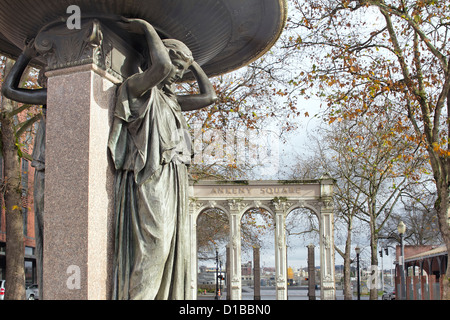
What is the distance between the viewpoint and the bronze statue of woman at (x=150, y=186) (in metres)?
4.00

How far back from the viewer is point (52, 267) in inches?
153

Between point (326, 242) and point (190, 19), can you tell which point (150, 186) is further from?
point (326, 242)

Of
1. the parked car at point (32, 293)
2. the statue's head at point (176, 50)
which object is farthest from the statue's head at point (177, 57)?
the parked car at point (32, 293)

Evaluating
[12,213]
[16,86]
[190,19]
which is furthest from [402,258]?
[16,86]

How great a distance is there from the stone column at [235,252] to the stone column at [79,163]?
918 inches

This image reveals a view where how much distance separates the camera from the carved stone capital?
13.6 ft

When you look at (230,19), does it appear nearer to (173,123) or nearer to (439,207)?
(173,123)

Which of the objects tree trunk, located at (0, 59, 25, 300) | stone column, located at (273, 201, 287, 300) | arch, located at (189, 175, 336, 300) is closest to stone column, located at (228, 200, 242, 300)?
arch, located at (189, 175, 336, 300)

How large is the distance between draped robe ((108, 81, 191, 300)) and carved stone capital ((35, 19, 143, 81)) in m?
0.28

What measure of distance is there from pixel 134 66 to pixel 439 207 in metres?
10.5

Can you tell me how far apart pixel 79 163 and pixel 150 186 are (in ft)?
1.90

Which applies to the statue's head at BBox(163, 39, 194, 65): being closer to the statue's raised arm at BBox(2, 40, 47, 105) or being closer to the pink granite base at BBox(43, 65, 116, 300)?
the pink granite base at BBox(43, 65, 116, 300)

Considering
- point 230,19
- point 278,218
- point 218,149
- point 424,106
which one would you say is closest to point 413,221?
point 278,218
